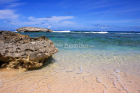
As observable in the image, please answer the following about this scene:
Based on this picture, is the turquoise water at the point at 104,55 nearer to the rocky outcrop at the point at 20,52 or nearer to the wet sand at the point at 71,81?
the wet sand at the point at 71,81

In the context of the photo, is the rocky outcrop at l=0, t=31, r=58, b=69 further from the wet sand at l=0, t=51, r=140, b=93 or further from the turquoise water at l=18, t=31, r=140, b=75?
the turquoise water at l=18, t=31, r=140, b=75

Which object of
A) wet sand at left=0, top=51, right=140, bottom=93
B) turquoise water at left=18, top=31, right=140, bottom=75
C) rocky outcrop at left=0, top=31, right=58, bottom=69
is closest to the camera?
wet sand at left=0, top=51, right=140, bottom=93

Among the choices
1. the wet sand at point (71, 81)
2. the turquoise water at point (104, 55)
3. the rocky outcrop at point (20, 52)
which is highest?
the rocky outcrop at point (20, 52)

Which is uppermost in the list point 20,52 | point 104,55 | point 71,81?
point 20,52

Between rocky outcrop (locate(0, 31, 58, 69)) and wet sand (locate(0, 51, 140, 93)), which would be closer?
wet sand (locate(0, 51, 140, 93))

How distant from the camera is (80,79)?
9.77ft

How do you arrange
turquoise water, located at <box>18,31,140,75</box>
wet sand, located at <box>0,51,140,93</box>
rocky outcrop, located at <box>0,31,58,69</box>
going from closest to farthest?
wet sand, located at <box>0,51,140,93</box>, rocky outcrop, located at <box>0,31,58,69</box>, turquoise water, located at <box>18,31,140,75</box>

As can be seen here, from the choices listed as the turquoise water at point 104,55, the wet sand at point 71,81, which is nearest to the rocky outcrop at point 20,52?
the wet sand at point 71,81

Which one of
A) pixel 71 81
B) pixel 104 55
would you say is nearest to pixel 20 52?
pixel 71 81

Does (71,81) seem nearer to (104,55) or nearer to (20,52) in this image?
(20,52)

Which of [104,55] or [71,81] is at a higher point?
[104,55]

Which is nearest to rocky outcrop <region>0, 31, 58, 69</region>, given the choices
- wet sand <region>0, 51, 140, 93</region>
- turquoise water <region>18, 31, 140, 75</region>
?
wet sand <region>0, 51, 140, 93</region>

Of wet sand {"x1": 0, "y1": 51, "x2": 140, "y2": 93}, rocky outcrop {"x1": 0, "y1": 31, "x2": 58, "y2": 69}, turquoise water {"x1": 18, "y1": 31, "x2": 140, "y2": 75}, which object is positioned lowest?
wet sand {"x1": 0, "y1": 51, "x2": 140, "y2": 93}

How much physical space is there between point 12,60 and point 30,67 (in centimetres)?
67
